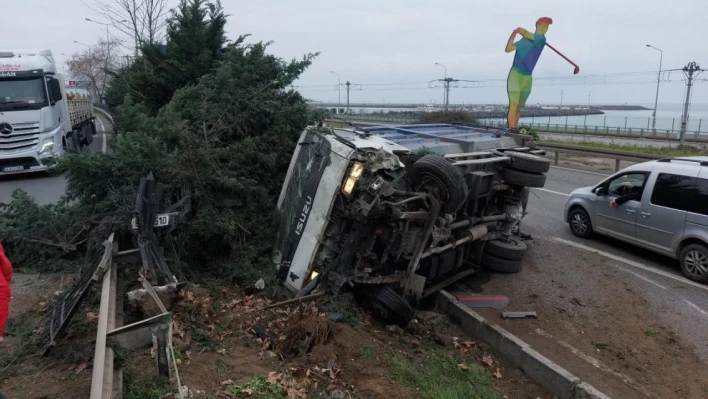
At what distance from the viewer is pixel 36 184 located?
1308cm

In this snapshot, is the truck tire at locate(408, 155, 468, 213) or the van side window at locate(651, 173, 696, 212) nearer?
the truck tire at locate(408, 155, 468, 213)

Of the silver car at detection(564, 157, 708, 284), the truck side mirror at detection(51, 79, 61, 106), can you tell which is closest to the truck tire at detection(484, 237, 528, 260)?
the silver car at detection(564, 157, 708, 284)

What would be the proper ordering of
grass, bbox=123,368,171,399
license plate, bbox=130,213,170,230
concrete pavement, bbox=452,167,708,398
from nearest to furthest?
1. grass, bbox=123,368,171,399
2. concrete pavement, bbox=452,167,708,398
3. license plate, bbox=130,213,170,230

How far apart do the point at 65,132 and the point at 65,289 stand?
12.5 metres

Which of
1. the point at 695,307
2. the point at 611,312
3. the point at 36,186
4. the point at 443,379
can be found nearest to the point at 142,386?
the point at 443,379

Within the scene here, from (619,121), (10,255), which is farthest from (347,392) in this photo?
(619,121)

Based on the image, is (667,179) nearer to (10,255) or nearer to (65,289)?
(65,289)

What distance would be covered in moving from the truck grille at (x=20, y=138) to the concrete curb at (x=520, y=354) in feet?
40.5

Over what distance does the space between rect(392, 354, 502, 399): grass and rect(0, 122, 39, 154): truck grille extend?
13.0 m

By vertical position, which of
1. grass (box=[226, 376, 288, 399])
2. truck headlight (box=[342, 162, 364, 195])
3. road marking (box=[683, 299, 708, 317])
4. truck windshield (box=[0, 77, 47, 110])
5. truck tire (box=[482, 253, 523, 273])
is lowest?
road marking (box=[683, 299, 708, 317])

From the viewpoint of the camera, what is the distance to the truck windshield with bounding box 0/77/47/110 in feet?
43.9

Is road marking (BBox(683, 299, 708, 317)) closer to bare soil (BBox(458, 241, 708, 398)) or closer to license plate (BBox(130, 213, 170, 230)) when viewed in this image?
bare soil (BBox(458, 241, 708, 398))

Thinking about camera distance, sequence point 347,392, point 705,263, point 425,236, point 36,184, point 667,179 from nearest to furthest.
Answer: point 347,392 → point 425,236 → point 705,263 → point 667,179 → point 36,184

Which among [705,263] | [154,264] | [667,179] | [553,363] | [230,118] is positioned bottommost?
[553,363]
